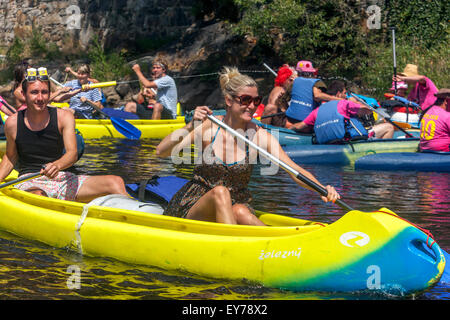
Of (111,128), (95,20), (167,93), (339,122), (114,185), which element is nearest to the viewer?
(114,185)

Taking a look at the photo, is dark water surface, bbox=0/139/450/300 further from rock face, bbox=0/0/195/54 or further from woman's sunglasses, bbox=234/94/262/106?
rock face, bbox=0/0/195/54

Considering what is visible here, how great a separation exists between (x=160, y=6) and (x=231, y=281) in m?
18.4

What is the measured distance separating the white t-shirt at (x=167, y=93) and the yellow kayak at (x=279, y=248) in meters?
7.27

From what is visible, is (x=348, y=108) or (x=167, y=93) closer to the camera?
(x=348, y=108)

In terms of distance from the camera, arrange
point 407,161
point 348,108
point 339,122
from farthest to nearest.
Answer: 1. point 339,122
2. point 348,108
3. point 407,161

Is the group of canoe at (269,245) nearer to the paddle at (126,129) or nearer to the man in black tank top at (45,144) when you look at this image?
the man in black tank top at (45,144)

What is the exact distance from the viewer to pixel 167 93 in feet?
40.9

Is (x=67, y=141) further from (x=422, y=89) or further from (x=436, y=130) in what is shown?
(x=422, y=89)

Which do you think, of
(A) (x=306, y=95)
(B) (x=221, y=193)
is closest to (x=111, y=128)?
(A) (x=306, y=95)

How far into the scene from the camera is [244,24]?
16453 mm

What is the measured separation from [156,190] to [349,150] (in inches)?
179

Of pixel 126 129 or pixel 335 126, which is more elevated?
pixel 335 126
